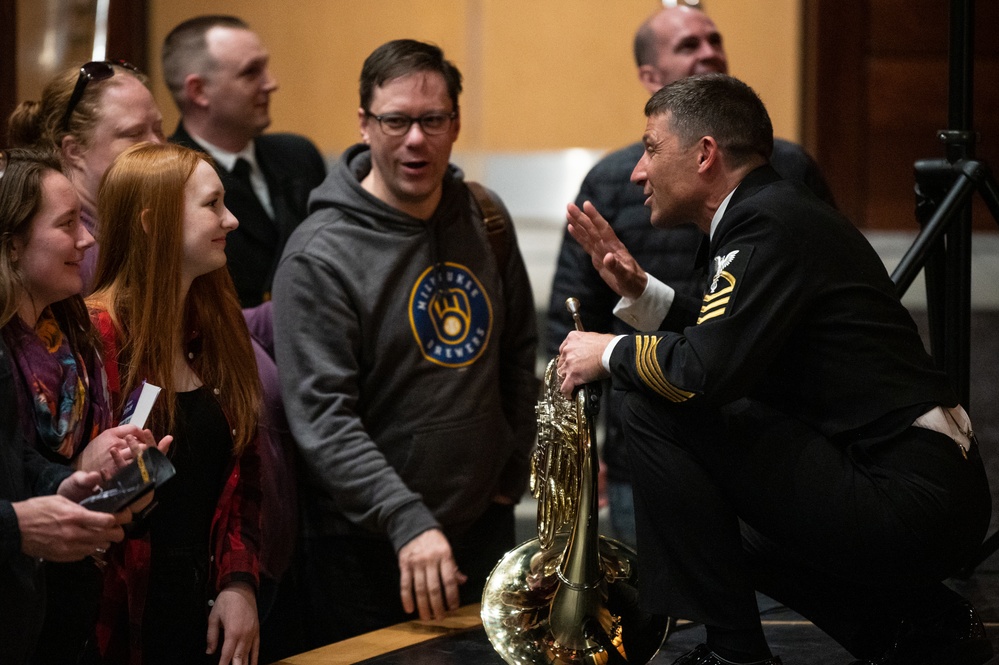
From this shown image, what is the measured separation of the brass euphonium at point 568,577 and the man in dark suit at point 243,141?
118 centimetres

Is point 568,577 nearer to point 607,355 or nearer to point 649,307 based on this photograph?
point 607,355

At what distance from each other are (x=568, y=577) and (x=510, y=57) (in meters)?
3.56

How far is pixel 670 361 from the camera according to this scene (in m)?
2.31

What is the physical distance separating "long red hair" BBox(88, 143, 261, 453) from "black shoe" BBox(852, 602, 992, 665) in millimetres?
1329

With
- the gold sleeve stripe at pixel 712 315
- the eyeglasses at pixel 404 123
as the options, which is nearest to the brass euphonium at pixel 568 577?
the gold sleeve stripe at pixel 712 315

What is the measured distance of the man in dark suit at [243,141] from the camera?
3.45 m

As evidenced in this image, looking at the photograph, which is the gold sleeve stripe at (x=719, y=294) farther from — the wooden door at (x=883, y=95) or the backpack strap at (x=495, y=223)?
the wooden door at (x=883, y=95)

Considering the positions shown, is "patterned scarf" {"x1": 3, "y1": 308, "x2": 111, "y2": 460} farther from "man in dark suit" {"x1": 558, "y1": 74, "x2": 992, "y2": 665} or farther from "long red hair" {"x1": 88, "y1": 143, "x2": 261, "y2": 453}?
"man in dark suit" {"x1": 558, "y1": 74, "x2": 992, "y2": 665}

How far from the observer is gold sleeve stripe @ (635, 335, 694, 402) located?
2.30 metres

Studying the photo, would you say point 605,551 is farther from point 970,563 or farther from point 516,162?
point 516,162

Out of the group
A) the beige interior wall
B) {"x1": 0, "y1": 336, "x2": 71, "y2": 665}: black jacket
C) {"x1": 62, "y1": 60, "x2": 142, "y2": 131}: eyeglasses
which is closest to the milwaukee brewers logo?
{"x1": 62, "y1": 60, "x2": 142, "y2": 131}: eyeglasses

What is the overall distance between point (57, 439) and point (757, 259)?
4.04 ft

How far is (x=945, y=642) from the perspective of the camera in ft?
7.89

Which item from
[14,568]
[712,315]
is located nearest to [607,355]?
[712,315]
